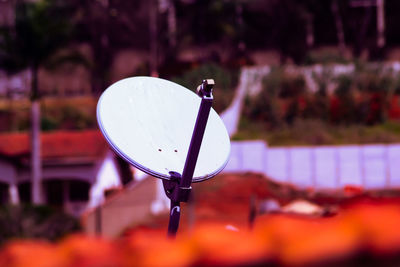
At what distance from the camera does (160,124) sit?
133 inches

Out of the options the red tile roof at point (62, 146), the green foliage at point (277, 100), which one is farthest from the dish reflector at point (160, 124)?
the green foliage at point (277, 100)

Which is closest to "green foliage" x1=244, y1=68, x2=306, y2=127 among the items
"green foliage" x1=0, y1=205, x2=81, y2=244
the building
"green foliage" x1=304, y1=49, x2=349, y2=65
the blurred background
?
the blurred background

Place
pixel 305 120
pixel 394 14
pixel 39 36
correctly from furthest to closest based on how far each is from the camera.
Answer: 1. pixel 394 14
2. pixel 305 120
3. pixel 39 36

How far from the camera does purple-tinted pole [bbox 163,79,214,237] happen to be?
7.48 ft

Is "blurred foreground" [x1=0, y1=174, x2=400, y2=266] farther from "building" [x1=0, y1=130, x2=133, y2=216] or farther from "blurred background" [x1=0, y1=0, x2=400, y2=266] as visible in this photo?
"building" [x1=0, y1=130, x2=133, y2=216]

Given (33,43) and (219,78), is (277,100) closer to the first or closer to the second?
(219,78)

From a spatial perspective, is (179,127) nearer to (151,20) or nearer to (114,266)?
(114,266)

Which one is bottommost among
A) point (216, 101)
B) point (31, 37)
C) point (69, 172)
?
point (69, 172)

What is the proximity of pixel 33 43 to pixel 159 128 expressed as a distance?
1886cm

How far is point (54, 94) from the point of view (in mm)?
36156

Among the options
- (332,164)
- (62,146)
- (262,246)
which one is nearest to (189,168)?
(262,246)

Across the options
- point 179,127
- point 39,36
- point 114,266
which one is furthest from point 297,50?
point 114,266

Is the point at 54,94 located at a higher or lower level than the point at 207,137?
lower

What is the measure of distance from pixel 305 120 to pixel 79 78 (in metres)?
14.0
